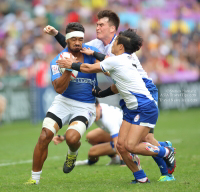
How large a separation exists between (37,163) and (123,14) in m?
17.9

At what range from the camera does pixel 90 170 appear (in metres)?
7.99

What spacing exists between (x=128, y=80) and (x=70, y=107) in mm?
1210

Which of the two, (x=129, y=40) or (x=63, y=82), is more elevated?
(x=129, y=40)

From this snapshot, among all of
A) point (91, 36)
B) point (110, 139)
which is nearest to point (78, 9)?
point (91, 36)

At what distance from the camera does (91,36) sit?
20.9 meters

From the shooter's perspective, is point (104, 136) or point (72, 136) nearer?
point (72, 136)

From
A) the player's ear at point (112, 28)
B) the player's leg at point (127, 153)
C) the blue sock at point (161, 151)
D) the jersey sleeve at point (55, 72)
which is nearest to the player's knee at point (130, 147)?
the player's leg at point (127, 153)

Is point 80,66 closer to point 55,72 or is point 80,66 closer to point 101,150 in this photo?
point 55,72

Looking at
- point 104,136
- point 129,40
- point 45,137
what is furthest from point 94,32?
point 45,137

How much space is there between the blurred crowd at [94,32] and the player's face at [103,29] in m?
8.55

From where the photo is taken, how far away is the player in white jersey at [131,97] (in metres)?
6.09

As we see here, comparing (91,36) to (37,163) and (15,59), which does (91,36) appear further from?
(37,163)

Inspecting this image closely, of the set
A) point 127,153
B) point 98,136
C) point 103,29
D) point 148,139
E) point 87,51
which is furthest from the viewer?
point 98,136

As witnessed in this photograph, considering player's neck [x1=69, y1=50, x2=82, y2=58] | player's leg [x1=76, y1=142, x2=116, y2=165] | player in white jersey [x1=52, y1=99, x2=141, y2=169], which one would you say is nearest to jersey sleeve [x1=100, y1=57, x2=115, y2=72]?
player's neck [x1=69, y1=50, x2=82, y2=58]
